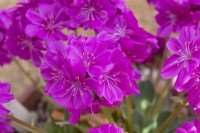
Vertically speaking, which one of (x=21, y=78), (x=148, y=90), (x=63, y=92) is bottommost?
(x=21, y=78)

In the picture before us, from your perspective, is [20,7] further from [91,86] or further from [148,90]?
[148,90]

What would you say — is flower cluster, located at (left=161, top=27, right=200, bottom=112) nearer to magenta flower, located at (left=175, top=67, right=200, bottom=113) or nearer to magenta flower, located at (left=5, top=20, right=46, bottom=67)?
magenta flower, located at (left=175, top=67, right=200, bottom=113)

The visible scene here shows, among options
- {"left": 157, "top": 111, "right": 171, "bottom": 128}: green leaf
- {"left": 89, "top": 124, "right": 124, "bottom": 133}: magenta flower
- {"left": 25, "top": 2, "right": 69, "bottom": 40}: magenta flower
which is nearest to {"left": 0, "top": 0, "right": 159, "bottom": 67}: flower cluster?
{"left": 25, "top": 2, "right": 69, "bottom": 40}: magenta flower

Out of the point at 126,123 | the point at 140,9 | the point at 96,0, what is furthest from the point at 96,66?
the point at 140,9

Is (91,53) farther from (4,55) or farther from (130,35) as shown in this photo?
(4,55)

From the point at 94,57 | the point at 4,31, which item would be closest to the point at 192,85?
the point at 94,57

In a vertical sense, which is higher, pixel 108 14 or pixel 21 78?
pixel 108 14
